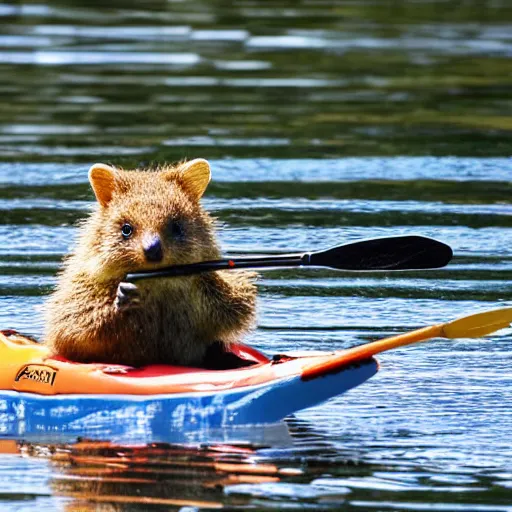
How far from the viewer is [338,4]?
25.3m

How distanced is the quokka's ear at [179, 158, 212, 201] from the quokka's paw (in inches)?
28.6

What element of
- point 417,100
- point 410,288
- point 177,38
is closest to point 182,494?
point 410,288

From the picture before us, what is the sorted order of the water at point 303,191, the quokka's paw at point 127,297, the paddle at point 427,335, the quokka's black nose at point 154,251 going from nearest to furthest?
the water at point 303,191 → the paddle at point 427,335 → the quokka's black nose at point 154,251 → the quokka's paw at point 127,297

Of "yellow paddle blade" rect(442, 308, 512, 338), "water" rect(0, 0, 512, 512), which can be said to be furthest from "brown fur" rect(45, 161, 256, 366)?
"yellow paddle blade" rect(442, 308, 512, 338)

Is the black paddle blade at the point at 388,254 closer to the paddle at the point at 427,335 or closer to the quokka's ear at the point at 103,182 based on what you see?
the paddle at the point at 427,335

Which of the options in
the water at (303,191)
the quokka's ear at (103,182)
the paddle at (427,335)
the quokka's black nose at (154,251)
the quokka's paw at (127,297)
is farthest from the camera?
the quokka's ear at (103,182)

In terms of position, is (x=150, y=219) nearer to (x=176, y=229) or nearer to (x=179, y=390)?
(x=176, y=229)

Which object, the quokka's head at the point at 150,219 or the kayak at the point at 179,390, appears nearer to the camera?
the kayak at the point at 179,390

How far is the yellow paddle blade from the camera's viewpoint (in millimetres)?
8031

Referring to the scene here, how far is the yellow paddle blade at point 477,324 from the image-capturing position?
26.3 ft

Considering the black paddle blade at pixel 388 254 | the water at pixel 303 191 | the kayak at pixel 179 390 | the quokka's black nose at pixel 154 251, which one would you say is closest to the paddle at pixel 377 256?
the black paddle blade at pixel 388 254

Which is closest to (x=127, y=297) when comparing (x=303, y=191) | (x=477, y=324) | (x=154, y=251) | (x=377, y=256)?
(x=154, y=251)

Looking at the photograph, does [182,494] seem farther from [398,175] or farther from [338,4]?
[338,4]

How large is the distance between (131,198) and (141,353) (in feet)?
2.62
